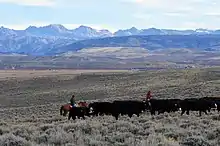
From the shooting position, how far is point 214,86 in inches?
2179

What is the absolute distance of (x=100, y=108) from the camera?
86.5 ft

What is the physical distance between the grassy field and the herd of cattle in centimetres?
48

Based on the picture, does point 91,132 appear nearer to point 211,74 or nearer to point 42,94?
point 42,94

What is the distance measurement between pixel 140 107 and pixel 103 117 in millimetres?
2173

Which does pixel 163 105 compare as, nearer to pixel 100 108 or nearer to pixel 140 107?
pixel 140 107

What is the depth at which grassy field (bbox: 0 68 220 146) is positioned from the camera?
46.8 feet

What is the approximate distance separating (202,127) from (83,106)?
10.2 m

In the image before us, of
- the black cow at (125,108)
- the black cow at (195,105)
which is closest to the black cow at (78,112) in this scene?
the black cow at (125,108)

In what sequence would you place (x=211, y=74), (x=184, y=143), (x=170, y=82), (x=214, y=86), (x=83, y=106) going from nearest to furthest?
1. (x=184, y=143)
2. (x=83, y=106)
3. (x=214, y=86)
4. (x=170, y=82)
5. (x=211, y=74)

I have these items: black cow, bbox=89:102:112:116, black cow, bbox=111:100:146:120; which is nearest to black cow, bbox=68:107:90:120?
black cow, bbox=89:102:112:116

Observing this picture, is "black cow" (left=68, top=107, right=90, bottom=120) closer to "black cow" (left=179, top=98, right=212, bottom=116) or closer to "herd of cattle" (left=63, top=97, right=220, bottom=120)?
"herd of cattle" (left=63, top=97, right=220, bottom=120)

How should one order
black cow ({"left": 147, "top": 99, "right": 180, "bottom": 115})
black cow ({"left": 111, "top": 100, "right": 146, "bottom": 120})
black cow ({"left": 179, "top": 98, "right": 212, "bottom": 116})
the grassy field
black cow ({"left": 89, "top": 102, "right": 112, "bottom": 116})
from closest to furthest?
the grassy field
black cow ({"left": 111, "top": 100, "right": 146, "bottom": 120})
black cow ({"left": 89, "top": 102, "right": 112, "bottom": 116})
black cow ({"left": 179, "top": 98, "right": 212, "bottom": 116})
black cow ({"left": 147, "top": 99, "right": 180, "bottom": 115})

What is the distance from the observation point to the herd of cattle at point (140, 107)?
82.0ft

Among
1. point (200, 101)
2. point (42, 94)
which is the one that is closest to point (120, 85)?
point (42, 94)
